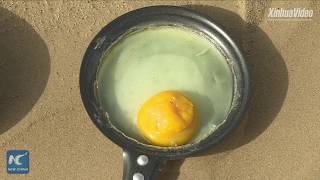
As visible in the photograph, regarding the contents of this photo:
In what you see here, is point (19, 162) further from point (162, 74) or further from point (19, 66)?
point (162, 74)

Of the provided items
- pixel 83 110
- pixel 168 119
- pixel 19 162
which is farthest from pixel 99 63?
pixel 19 162

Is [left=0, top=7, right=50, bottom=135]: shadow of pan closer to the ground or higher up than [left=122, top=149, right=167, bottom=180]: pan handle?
higher up

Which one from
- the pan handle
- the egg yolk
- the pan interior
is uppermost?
the pan interior

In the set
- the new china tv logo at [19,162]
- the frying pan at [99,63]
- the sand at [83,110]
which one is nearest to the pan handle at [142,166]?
the frying pan at [99,63]

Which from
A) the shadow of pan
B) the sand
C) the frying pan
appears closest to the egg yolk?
the frying pan

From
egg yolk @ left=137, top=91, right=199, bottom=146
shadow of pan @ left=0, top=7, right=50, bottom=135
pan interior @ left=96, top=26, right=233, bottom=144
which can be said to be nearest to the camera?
egg yolk @ left=137, top=91, right=199, bottom=146

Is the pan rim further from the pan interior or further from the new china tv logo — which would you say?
the new china tv logo
